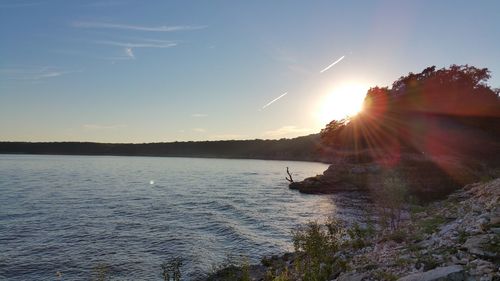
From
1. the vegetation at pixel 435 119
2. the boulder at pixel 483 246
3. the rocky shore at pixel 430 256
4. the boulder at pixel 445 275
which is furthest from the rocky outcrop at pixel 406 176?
the boulder at pixel 445 275

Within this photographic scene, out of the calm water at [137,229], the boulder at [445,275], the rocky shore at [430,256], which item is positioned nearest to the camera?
the boulder at [445,275]

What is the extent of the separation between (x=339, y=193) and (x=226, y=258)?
41251mm

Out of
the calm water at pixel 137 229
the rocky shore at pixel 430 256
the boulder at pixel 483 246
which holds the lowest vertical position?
the calm water at pixel 137 229

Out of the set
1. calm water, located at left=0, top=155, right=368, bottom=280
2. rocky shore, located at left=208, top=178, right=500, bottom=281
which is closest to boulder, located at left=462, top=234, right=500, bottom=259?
rocky shore, located at left=208, top=178, right=500, bottom=281

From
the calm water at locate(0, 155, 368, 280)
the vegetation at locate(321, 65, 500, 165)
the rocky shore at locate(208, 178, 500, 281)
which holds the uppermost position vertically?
the vegetation at locate(321, 65, 500, 165)

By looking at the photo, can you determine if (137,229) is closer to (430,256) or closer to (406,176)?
(430,256)

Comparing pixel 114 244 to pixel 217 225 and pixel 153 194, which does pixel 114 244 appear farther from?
pixel 153 194

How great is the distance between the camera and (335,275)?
52.8 feet

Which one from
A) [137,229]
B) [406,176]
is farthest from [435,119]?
[137,229]

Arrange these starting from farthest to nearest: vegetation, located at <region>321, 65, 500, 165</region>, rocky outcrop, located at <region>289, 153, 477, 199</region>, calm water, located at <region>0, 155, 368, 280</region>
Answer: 1. vegetation, located at <region>321, 65, 500, 165</region>
2. rocky outcrop, located at <region>289, 153, 477, 199</region>
3. calm water, located at <region>0, 155, 368, 280</region>

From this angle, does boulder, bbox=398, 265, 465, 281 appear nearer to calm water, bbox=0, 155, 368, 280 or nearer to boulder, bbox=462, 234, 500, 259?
boulder, bbox=462, 234, 500, 259

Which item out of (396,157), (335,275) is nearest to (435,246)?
(335,275)

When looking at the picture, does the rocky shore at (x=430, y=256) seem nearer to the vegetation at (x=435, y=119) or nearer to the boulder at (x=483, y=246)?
the boulder at (x=483, y=246)

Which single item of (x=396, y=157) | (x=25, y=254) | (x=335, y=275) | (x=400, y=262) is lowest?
(x=25, y=254)
